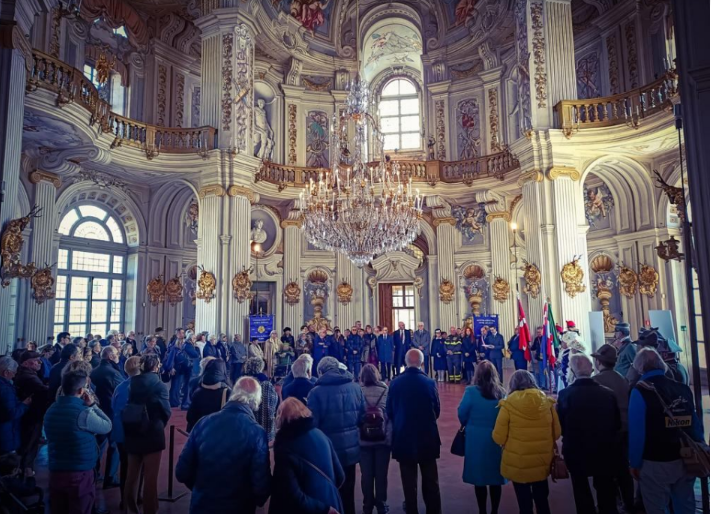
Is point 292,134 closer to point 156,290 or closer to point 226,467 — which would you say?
point 156,290

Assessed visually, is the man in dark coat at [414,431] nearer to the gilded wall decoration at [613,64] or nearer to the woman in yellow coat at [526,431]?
the woman in yellow coat at [526,431]

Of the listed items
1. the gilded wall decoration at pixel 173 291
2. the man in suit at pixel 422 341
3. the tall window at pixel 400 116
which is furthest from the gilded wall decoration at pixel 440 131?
the gilded wall decoration at pixel 173 291

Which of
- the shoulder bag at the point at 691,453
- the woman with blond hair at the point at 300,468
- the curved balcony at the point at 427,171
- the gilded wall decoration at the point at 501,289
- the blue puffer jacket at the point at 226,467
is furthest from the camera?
the gilded wall decoration at the point at 501,289

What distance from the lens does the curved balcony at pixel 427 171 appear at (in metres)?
16.8

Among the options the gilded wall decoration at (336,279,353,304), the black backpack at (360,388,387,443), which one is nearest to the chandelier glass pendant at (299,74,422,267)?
the black backpack at (360,388,387,443)

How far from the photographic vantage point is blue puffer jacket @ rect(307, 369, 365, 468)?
4402 millimetres

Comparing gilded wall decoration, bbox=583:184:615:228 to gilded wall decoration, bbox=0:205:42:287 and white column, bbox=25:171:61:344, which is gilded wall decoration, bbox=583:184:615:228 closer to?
gilded wall decoration, bbox=0:205:42:287

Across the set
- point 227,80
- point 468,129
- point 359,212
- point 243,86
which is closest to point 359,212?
point 359,212

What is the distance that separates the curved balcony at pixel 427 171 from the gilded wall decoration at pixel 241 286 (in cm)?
377

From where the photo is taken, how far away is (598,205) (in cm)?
1553

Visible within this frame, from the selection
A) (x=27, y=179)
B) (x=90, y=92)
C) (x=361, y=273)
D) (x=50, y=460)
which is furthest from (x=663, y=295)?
(x=27, y=179)

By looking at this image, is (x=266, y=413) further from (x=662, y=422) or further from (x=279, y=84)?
(x=279, y=84)

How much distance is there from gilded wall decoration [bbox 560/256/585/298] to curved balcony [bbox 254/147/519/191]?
5.02 meters

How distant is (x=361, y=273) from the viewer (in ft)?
61.1
